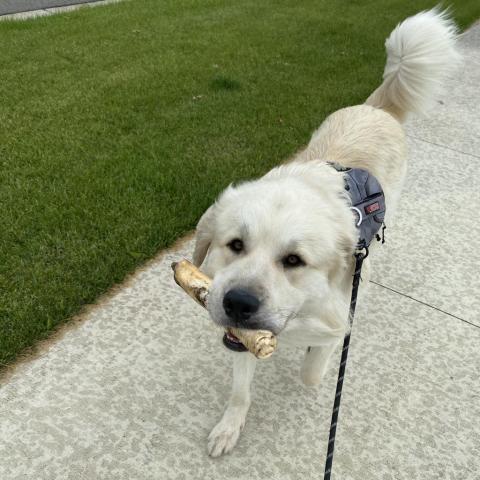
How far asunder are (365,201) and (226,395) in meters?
1.25

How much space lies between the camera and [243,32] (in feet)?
24.4

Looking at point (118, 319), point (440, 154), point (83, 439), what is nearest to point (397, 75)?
point (440, 154)

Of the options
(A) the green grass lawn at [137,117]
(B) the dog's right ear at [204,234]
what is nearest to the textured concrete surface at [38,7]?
(A) the green grass lawn at [137,117]

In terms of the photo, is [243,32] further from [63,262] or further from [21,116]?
[63,262]

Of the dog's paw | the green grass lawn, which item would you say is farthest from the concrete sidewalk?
the green grass lawn

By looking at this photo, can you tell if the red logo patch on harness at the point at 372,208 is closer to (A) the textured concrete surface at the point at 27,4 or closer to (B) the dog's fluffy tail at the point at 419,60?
(B) the dog's fluffy tail at the point at 419,60

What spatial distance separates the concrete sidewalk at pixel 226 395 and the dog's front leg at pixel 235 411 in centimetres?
6

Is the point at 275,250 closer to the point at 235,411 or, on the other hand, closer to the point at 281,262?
the point at 281,262

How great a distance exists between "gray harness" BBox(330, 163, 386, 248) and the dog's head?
0.38ft

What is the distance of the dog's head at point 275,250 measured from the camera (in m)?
1.87

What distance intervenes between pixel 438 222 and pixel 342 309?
7.21ft

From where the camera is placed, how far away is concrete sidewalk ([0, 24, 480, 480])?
2.32 meters

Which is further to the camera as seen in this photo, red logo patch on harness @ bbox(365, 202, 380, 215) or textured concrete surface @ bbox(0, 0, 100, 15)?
textured concrete surface @ bbox(0, 0, 100, 15)

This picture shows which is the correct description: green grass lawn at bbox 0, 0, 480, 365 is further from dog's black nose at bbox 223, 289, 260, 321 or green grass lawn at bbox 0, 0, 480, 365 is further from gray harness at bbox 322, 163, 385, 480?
gray harness at bbox 322, 163, 385, 480
